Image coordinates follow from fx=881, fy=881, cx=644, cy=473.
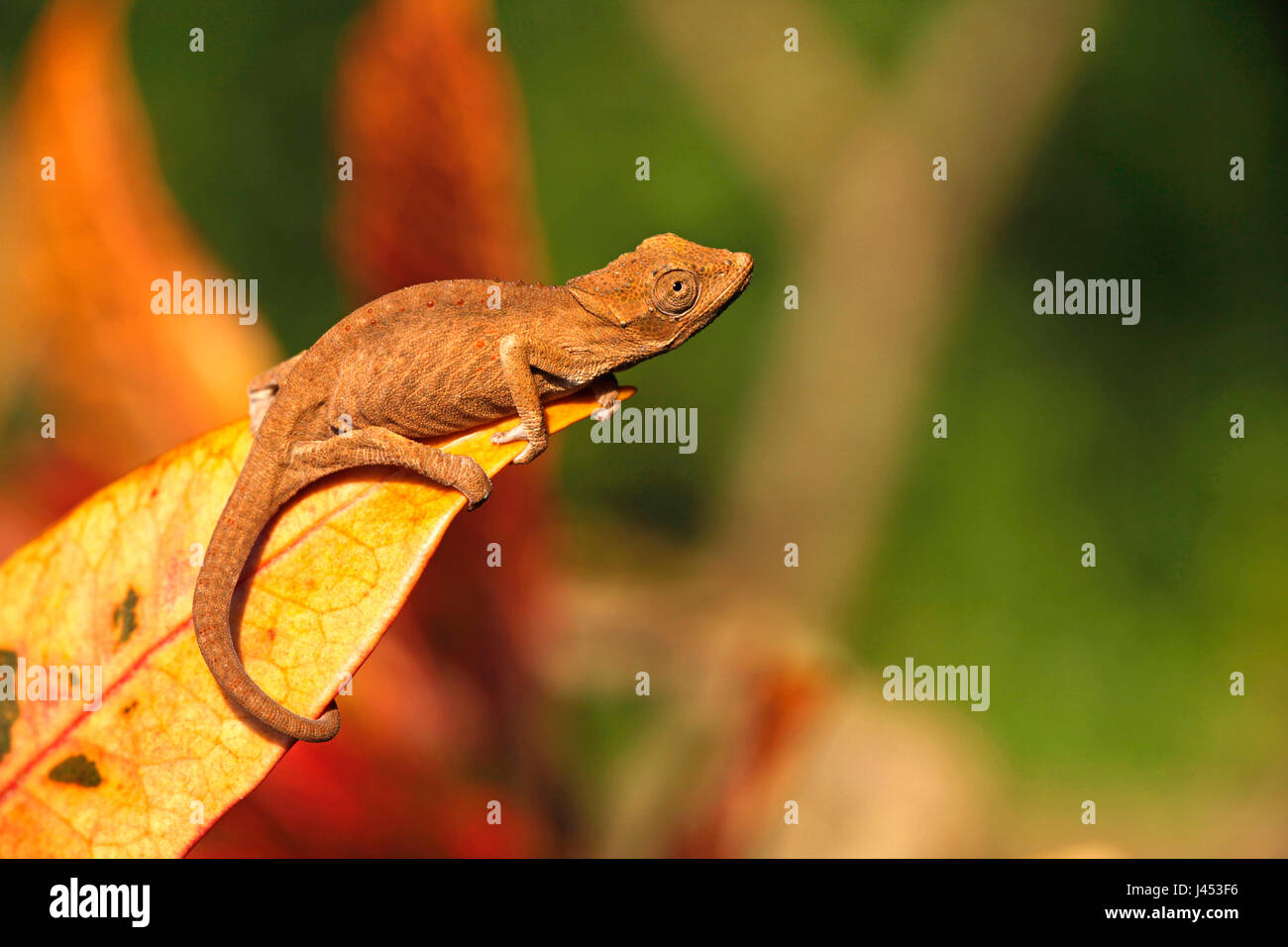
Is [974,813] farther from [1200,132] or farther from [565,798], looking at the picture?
[1200,132]

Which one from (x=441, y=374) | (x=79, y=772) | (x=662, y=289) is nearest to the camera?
(x=79, y=772)

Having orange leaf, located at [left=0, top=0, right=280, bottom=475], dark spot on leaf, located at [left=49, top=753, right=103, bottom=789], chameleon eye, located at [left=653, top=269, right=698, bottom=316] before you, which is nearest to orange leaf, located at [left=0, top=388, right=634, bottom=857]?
dark spot on leaf, located at [left=49, top=753, right=103, bottom=789]

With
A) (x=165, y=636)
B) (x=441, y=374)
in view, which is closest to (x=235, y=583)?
(x=165, y=636)

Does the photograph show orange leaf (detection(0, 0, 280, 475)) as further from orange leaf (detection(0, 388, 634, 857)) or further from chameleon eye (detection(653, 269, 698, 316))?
chameleon eye (detection(653, 269, 698, 316))

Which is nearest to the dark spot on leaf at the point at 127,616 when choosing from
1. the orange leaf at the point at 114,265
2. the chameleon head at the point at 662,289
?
the orange leaf at the point at 114,265

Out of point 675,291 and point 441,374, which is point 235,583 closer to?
point 441,374
